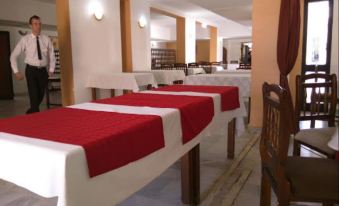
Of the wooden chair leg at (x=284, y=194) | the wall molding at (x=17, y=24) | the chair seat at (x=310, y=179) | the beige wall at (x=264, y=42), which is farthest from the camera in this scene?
the wall molding at (x=17, y=24)

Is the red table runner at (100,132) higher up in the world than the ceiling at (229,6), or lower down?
lower down

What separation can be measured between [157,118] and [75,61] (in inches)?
165

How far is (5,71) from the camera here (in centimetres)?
846

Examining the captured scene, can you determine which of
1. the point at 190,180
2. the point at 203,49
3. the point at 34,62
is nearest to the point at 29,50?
the point at 34,62

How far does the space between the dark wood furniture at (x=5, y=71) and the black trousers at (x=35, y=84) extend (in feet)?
16.4

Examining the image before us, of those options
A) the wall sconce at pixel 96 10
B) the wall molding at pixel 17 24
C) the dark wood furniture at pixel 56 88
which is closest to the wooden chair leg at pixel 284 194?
the wall sconce at pixel 96 10

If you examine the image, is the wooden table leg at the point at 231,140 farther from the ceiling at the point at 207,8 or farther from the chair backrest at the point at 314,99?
the ceiling at the point at 207,8

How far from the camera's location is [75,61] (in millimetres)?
5297

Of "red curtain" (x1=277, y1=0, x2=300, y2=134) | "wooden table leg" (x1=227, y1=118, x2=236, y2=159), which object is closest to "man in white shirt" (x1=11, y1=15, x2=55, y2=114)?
"wooden table leg" (x1=227, y1=118, x2=236, y2=159)

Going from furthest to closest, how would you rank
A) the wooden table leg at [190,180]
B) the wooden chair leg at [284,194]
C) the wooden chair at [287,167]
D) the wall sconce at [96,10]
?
1. the wall sconce at [96,10]
2. the wooden table leg at [190,180]
3. the wooden chair leg at [284,194]
4. the wooden chair at [287,167]

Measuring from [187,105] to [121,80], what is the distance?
123 inches

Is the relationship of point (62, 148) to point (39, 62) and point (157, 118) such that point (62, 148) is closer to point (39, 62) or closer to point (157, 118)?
point (157, 118)

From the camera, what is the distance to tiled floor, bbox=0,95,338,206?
7.00 ft

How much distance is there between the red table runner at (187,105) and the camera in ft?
6.15
